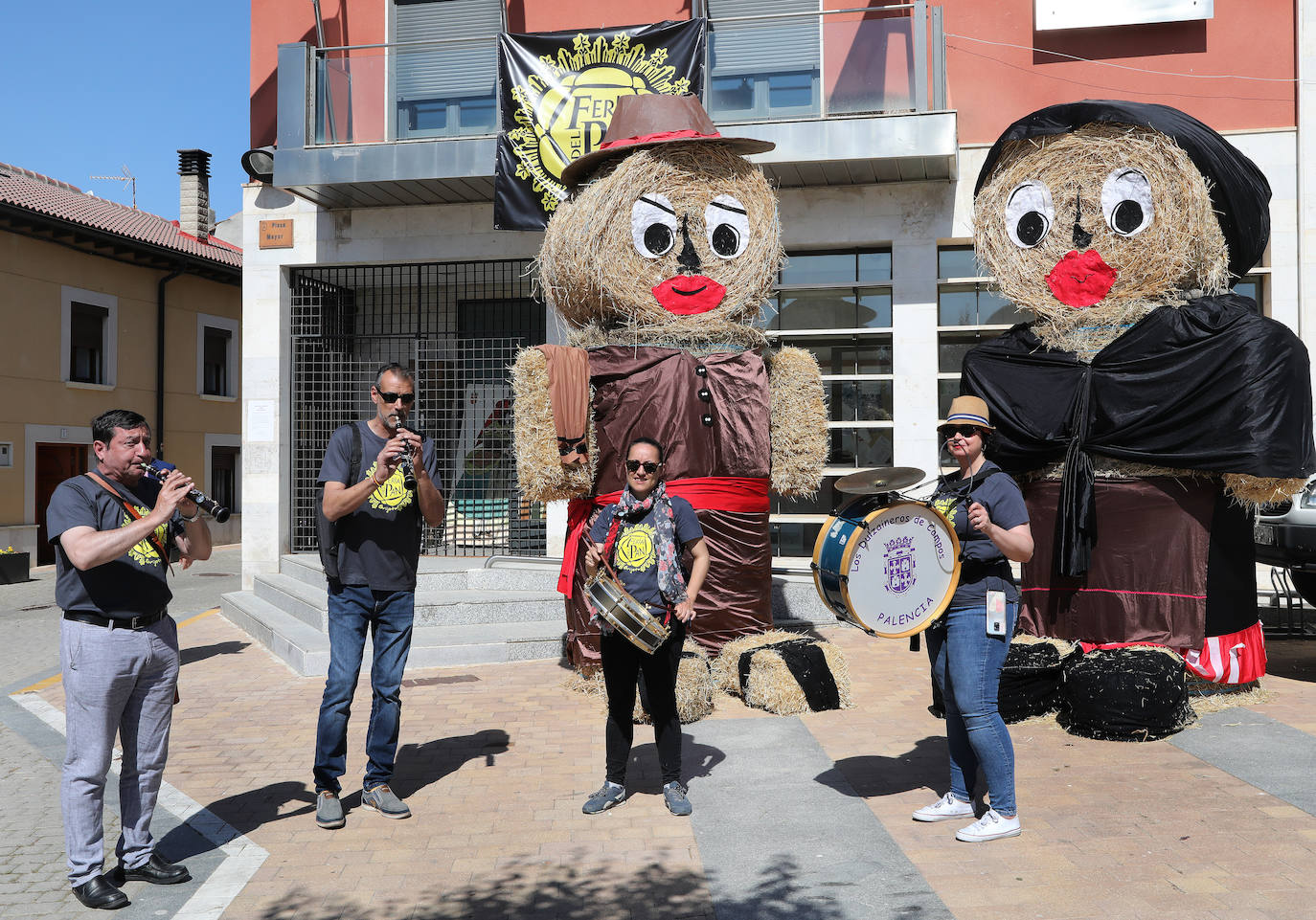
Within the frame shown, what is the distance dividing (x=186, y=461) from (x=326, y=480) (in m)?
18.6

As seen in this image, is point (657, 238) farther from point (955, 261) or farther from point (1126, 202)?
point (955, 261)

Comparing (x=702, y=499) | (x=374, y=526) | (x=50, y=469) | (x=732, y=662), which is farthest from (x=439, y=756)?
(x=50, y=469)

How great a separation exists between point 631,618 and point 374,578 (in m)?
1.14

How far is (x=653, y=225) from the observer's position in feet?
21.7

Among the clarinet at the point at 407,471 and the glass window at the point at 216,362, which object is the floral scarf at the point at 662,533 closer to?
the clarinet at the point at 407,471

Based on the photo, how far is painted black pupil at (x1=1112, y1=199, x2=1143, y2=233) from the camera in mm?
6238

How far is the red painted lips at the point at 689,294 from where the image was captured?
6.62m

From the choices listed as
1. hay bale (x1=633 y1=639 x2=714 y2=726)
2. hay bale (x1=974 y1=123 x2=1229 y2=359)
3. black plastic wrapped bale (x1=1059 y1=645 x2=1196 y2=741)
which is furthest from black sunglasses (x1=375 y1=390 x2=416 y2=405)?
hay bale (x1=974 y1=123 x2=1229 y2=359)

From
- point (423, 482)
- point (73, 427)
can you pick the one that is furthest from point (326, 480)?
point (73, 427)

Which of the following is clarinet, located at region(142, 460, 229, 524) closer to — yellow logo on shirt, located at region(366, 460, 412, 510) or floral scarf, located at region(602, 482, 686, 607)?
yellow logo on shirt, located at region(366, 460, 412, 510)

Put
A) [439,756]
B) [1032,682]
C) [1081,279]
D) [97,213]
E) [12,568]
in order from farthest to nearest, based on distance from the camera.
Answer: [97,213] → [12,568] → [1081,279] → [1032,682] → [439,756]

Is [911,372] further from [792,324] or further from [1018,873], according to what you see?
[1018,873]

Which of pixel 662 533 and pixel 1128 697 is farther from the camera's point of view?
pixel 1128 697

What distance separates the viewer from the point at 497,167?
32.9 ft
